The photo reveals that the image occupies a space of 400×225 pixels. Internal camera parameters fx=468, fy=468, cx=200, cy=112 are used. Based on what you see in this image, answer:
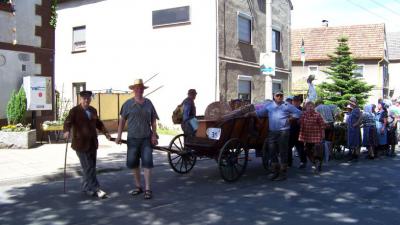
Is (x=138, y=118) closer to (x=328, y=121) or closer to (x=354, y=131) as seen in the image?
(x=328, y=121)

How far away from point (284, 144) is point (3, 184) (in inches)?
213

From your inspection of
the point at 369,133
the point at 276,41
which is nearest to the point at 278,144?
the point at 369,133

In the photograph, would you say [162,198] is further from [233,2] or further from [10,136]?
[233,2]

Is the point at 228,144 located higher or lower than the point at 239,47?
lower

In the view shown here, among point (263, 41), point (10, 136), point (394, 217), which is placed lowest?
point (394, 217)

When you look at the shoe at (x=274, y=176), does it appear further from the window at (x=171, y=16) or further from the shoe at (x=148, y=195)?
the window at (x=171, y=16)

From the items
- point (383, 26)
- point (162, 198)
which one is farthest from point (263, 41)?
point (383, 26)

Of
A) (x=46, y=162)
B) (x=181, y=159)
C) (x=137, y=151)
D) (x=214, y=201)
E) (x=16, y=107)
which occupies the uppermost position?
(x=16, y=107)

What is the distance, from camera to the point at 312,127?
1042 cm

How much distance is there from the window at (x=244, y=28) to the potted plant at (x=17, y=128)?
36.1 ft

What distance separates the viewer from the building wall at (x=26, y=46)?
1364cm

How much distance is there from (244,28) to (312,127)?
40.7 ft

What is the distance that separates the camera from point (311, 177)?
9875mm

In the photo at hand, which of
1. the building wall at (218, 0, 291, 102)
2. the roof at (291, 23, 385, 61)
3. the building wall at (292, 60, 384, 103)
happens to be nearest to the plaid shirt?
the building wall at (218, 0, 291, 102)
